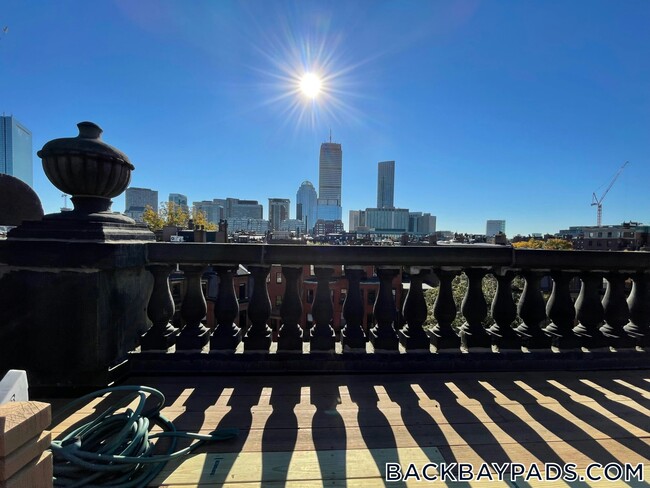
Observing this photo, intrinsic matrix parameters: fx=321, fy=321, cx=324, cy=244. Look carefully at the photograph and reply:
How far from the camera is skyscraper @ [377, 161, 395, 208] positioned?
17200 centimetres

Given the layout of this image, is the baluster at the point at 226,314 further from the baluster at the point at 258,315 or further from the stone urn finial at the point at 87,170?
the stone urn finial at the point at 87,170

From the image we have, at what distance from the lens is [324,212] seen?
594 ft

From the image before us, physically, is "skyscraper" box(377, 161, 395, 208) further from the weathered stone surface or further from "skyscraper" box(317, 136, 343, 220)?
the weathered stone surface

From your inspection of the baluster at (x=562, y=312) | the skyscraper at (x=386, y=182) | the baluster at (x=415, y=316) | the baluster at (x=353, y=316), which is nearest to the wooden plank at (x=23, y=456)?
the baluster at (x=353, y=316)

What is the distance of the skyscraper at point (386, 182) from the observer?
172 metres

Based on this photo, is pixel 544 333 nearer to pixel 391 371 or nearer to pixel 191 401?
pixel 391 371

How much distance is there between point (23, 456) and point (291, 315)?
183cm

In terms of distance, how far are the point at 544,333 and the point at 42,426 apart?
10.7 ft

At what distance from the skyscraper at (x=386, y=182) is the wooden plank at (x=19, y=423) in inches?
6834

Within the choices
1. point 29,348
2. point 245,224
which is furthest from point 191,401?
point 245,224

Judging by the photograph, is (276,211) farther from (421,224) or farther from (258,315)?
(258,315)

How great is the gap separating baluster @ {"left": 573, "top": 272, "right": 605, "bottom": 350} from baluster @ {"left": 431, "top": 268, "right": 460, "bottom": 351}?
3.69 ft

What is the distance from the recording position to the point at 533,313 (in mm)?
2736

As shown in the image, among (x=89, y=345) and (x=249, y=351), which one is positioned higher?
(x=89, y=345)
